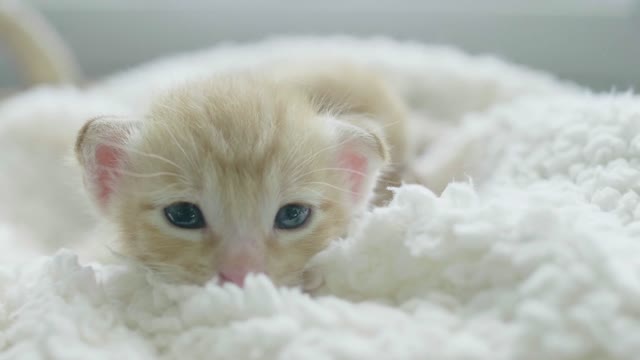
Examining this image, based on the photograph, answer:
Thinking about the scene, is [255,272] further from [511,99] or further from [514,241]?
[511,99]

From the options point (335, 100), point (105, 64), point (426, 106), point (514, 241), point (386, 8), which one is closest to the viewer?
point (514, 241)

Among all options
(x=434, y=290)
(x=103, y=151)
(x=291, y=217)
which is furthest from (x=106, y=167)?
(x=434, y=290)

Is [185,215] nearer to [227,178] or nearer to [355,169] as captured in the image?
[227,178]

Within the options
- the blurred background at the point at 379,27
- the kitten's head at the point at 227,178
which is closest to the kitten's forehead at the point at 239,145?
the kitten's head at the point at 227,178

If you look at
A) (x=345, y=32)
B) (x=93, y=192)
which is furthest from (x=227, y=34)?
(x=93, y=192)

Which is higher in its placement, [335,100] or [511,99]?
[511,99]

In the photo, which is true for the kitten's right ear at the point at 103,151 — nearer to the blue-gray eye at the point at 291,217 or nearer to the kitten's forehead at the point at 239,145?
the kitten's forehead at the point at 239,145
